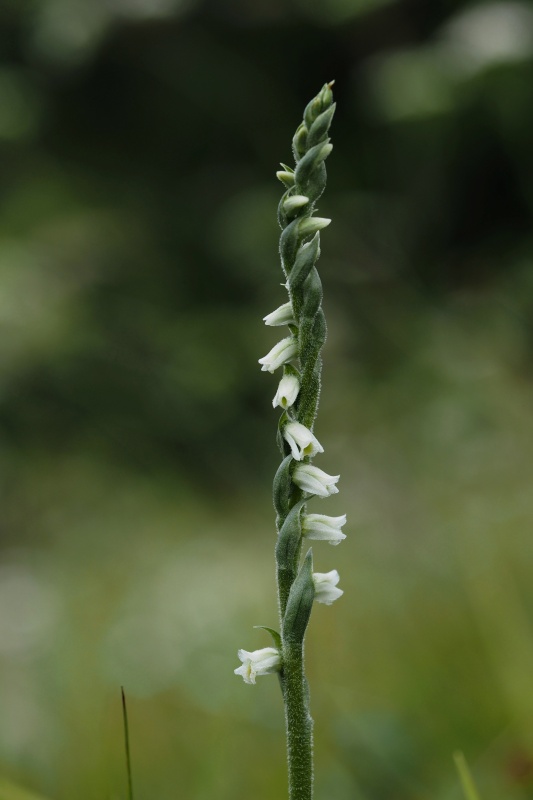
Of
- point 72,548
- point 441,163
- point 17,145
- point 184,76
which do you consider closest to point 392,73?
point 441,163

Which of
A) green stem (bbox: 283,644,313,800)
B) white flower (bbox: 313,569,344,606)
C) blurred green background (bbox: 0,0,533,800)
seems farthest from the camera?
blurred green background (bbox: 0,0,533,800)

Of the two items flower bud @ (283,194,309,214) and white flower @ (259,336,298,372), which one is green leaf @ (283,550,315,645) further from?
flower bud @ (283,194,309,214)

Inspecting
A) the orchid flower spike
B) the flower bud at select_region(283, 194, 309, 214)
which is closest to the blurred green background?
the orchid flower spike

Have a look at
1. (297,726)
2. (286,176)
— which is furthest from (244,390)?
(297,726)

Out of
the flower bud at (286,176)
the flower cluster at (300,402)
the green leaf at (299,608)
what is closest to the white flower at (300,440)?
the flower cluster at (300,402)

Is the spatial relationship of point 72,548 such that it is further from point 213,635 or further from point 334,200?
point 334,200

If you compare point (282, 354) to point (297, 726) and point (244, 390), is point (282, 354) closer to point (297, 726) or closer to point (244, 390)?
point (297, 726)
